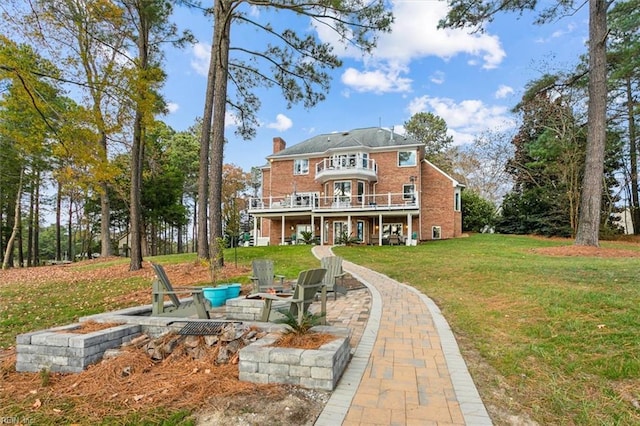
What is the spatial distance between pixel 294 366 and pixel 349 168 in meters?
21.2

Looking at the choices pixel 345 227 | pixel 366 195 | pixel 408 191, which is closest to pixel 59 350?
pixel 366 195

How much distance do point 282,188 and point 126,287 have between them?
60.5 feet

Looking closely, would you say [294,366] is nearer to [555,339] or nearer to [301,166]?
[555,339]

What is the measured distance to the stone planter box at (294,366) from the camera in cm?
311

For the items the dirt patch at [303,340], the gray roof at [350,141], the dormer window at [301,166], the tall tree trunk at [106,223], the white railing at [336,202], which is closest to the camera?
the dirt patch at [303,340]

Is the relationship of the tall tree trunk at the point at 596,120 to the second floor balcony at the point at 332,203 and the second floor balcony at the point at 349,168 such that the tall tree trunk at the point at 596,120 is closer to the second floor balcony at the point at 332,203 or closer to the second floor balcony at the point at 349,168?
the second floor balcony at the point at 332,203

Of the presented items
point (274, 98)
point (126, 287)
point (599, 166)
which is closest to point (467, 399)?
point (126, 287)

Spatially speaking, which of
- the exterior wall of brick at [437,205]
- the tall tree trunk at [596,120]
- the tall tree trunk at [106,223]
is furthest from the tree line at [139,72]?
the exterior wall of brick at [437,205]

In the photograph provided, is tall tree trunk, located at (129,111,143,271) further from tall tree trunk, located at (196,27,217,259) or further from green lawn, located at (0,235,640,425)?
tall tree trunk, located at (196,27,217,259)

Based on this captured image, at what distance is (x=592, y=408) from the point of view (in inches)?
112

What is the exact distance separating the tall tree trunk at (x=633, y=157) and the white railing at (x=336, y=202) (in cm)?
1326

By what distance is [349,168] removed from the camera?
2375 centimetres

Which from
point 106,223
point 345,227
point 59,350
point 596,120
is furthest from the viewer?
point 345,227

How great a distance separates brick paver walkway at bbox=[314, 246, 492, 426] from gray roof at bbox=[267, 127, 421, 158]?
20.2 m
